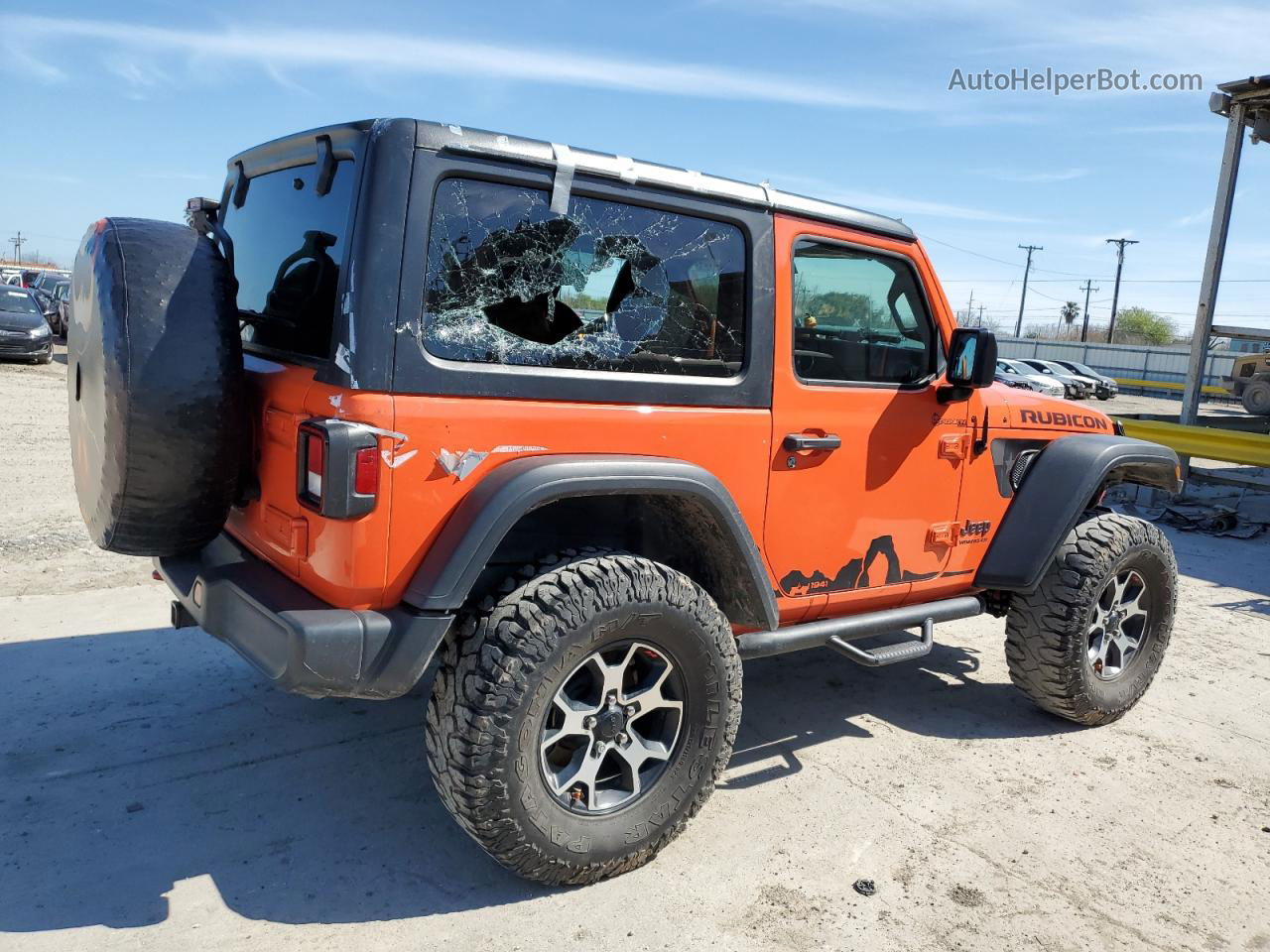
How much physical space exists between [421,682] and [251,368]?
6.01 ft

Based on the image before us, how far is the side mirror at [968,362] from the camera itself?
3.57m

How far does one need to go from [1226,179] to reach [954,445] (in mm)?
8582

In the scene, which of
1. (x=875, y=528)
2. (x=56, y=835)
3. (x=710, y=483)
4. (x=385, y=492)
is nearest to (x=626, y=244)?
(x=710, y=483)

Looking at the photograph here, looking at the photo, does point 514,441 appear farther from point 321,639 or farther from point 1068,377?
point 1068,377

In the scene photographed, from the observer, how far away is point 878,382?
3.57m

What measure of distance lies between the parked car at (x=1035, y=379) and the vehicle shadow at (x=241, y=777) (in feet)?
87.2

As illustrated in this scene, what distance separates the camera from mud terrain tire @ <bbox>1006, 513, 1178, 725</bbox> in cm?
399

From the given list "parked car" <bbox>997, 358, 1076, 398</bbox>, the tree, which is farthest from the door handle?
the tree

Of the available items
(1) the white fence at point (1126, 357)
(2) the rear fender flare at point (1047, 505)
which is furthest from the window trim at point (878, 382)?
(1) the white fence at point (1126, 357)

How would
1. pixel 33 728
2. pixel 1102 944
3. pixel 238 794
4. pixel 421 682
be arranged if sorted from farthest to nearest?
pixel 421 682, pixel 33 728, pixel 238 794, pixel 1102 944

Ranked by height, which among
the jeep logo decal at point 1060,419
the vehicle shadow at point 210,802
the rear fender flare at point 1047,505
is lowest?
the vehicle shadow at point 210,802

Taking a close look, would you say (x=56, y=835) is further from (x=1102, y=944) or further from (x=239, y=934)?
(x=1102, y=944)

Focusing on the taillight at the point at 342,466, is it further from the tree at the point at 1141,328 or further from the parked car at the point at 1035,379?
the tree at the point at 1141,328

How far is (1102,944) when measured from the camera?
8.91 feet
